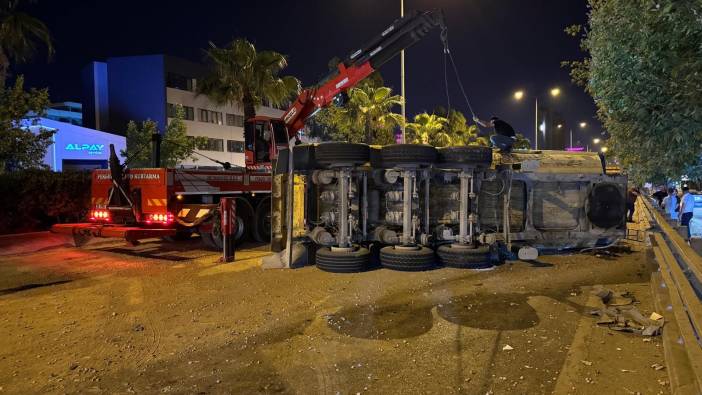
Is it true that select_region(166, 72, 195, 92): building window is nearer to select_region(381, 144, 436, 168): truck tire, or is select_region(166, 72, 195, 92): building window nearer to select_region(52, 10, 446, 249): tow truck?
select_region(52, 10, 446, 249): tow truck

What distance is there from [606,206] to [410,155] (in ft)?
13.9

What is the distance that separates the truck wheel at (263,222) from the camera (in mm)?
11875

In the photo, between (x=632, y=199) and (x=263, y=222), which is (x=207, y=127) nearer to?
(x=263, y=222)

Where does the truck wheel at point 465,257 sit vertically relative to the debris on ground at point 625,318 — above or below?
above

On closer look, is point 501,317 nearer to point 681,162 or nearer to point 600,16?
point 681,162

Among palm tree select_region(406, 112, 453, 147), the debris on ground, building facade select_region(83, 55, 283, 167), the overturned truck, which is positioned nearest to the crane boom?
the overturned truck

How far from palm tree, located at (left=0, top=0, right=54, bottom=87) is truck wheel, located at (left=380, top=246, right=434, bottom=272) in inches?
626

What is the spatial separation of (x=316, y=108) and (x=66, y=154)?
3031cm

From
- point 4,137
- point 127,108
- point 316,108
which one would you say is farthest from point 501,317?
point 127,108

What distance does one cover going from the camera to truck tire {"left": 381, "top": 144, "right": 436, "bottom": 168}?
7.57 meters

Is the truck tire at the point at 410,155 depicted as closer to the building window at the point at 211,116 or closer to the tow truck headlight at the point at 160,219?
the tow truck headlight at the point at 160,219

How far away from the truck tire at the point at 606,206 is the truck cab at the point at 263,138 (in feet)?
25.3

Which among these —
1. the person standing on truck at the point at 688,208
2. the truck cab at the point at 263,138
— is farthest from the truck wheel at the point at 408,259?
the person standing on truck at the point at 688,208

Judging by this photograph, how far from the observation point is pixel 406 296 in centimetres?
655
